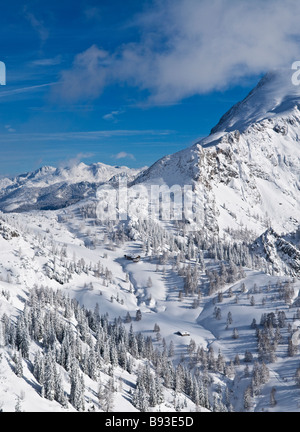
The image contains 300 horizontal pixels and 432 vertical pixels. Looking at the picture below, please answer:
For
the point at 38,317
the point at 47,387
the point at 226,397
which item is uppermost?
the point at 38,317

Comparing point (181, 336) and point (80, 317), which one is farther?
point (181, 336)

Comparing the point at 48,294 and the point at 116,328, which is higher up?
the point at 48,294

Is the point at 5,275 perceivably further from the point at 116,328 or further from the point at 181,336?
the point at 181,336

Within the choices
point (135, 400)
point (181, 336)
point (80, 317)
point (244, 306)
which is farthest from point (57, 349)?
point (244, 306)

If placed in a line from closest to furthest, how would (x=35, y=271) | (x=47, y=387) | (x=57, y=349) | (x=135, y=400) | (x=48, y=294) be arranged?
(x=47, y=387) → (x=135, y=400) → (x=57, y=349) → (x=48, y=294) → (x=35, y=271)

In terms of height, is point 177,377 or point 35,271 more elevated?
point 35,271

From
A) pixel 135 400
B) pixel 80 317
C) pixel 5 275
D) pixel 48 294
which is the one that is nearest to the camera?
pixel 135 400

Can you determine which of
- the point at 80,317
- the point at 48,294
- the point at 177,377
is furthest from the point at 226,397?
the point at 48,294

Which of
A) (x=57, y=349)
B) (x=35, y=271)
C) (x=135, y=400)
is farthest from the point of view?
(x=35, y=271)

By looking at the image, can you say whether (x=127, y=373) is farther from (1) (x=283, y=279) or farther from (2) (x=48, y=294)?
(1) (x=283, y=279)
